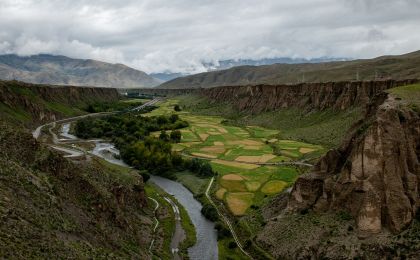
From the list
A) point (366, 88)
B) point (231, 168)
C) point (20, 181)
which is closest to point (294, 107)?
point (366, 88)

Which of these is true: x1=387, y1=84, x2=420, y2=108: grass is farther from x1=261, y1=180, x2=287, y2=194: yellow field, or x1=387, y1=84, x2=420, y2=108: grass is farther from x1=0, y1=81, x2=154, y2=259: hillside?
x1=0, y1=81, x2=154, y2=259: hillside

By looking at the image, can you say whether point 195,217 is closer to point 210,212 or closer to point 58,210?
point 210,212

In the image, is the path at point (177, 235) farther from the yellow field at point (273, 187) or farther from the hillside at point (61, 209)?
the yellow field at point (273, 187)

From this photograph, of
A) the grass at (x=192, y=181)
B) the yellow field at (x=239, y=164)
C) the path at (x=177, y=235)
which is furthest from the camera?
the yellow field at (x=239, y=164)

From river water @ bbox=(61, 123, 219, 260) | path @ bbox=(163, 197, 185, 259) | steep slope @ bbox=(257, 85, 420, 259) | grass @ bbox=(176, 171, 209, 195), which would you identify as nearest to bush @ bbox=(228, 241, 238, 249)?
river water @ bbox=(61, 123, 219, 260)

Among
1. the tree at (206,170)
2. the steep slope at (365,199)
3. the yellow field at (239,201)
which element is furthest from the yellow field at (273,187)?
the steep slope at (365,199)

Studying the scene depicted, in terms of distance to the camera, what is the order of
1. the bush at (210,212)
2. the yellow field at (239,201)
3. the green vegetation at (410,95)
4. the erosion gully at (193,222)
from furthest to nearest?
the yellow field at (239,201)
the bush at (210,212)
the erosion gully at (193,222)
the green vegetation at (410,95)

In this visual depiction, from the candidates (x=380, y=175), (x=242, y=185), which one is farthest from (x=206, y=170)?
(x=380, y=175)
